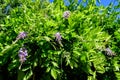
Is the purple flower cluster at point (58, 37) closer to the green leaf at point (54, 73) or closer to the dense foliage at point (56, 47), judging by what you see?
the dense foliage at point (56, 47)

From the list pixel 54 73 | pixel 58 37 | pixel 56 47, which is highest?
pixel 58 37

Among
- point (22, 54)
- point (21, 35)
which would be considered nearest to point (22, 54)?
point (22, 54)

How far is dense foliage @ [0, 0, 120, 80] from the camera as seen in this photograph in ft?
13.2

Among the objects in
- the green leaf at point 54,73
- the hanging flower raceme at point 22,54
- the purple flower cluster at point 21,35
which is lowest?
the green leaf at point 54,73

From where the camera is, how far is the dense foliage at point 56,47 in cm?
401

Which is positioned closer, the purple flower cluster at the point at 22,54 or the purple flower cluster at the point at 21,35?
the purple flower cluster at the point at 22,54

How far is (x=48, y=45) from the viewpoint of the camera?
158 inches

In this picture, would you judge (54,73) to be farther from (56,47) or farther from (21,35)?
(21,35)

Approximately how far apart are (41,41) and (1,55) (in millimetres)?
540

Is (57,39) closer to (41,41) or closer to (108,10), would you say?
(41,41)

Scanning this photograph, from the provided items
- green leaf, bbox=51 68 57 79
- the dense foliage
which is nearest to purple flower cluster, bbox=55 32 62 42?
the dense foliage

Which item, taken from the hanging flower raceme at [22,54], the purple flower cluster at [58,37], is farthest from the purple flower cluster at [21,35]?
the purple flower cluster at [58,37]

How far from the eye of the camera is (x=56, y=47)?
13.4 feet

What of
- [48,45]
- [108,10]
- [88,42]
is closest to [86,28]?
[88,42]
